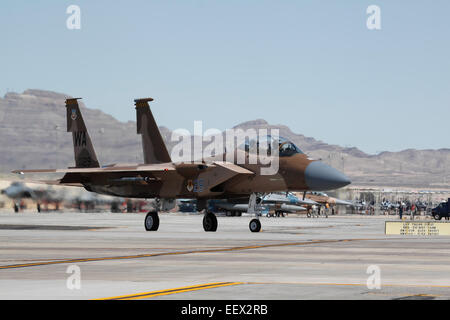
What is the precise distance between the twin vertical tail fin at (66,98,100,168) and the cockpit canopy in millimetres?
9649

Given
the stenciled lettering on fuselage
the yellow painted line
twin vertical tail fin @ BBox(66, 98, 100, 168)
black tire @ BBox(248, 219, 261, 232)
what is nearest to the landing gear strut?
black tire @ BBox(248, 219, 261, 232)

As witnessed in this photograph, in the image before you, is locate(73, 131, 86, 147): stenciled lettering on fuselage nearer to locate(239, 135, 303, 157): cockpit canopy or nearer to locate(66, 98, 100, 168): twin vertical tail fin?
locate(66, 98, 100, 168): twin vertical tail fin

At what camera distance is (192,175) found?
113 ft

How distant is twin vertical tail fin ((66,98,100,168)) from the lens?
39250 mm

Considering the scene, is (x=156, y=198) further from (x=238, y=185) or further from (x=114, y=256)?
(x=114, y=256)

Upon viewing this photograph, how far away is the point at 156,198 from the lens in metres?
36.2

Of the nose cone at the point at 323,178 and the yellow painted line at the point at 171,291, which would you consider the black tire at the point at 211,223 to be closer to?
the nose cone at the point at 323,178

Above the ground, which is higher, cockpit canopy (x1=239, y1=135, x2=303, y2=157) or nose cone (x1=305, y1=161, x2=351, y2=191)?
cockpit canopy (x1=239, y1=135, x2=303, y2=157)

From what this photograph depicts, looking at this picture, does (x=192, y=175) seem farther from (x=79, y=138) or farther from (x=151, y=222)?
(x=79, y=138)

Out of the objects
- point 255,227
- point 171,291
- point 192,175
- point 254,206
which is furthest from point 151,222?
point 171,291

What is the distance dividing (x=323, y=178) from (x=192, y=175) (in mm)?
5833
